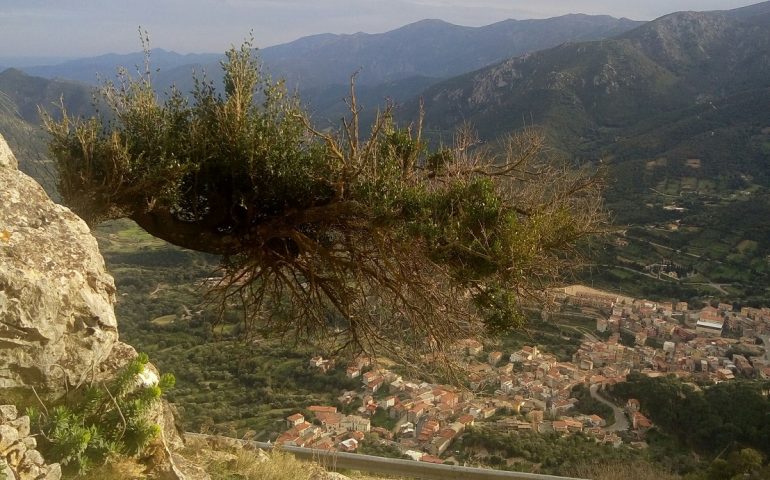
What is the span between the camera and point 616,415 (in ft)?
Result: 65.5

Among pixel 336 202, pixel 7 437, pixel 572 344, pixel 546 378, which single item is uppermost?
pixel 336 202

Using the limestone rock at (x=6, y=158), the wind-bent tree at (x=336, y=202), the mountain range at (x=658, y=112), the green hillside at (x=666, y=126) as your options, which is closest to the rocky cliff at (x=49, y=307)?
the limestone rock at (x=6, y=158)

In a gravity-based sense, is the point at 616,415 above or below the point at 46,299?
below

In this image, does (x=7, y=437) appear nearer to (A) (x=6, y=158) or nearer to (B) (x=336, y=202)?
(A) (x=6, y=158)

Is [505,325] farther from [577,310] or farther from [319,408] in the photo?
[577,310]

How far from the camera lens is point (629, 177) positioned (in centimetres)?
6556

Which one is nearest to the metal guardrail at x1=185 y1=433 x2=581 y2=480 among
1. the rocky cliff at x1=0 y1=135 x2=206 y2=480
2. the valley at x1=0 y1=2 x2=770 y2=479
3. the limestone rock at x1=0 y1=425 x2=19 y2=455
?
the valley at x1=0 y1=2 x2=770 y2=479

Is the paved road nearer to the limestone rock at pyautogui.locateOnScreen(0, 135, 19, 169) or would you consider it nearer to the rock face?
the rock face

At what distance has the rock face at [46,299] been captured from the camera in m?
3.35

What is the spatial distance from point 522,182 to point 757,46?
165 meters

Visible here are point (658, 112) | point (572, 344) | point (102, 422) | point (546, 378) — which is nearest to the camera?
point (102, 422)

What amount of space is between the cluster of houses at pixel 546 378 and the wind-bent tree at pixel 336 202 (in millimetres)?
931

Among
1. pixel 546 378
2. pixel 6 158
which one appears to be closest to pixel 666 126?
pixel 546 378

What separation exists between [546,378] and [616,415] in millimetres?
3791
